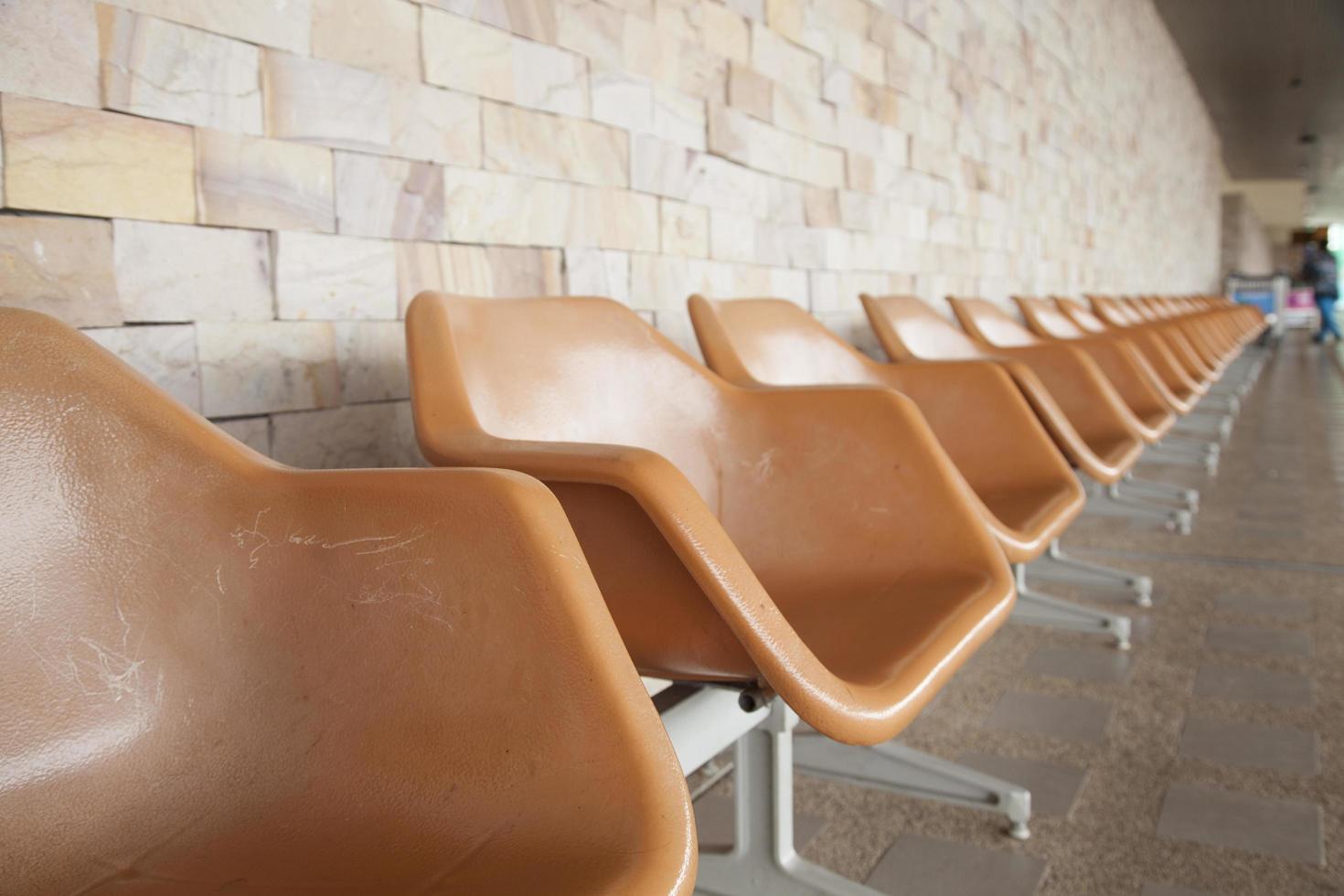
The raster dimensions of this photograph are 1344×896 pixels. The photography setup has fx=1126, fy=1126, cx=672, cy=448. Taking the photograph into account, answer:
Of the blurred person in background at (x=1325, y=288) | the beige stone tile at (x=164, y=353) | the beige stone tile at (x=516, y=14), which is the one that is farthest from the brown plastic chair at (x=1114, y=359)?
the blurred person in background at (x=1325, y=288)

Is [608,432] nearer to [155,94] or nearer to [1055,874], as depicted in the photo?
[155,94]

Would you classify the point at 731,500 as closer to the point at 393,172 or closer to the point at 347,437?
the point at 347,437

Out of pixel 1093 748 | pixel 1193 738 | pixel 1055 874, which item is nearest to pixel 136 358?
pixel 1055 874

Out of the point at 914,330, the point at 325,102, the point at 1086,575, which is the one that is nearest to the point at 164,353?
the point at 325,102

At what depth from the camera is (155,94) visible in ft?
4.37

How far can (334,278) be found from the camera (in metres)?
1.60

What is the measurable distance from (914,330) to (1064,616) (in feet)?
2.59

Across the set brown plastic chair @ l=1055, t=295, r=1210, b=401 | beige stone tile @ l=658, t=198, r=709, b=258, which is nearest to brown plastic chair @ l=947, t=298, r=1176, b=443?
brown plastic chair @ l=1055, t=295, r=1210, b=401

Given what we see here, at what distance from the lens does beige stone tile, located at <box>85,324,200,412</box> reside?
131 centimetres

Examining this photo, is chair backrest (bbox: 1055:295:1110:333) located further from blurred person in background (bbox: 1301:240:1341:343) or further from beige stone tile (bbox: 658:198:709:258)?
blurred person in background (bbox: 1301:240:1341:343)

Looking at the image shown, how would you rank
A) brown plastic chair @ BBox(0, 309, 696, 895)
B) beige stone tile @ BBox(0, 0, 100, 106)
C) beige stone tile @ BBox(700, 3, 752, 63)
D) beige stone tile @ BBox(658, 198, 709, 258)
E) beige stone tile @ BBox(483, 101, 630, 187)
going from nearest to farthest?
brown plastic chair @ BBox(0, 309, 696, 895), beige stone tile @ BBox(0, 0, 100, 106), beige stone tile @ BBox(483, 101, 630, 187), beige stone tile @ BBox(658, 198, 709, 258), beige stone tile @ BBox(700, 3, 752, 63)

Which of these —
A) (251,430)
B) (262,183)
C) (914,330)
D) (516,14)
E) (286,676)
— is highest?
(516,14)

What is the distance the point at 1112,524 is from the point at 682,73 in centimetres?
232

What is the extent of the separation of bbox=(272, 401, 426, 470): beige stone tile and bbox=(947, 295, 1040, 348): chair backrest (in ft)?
6.50
